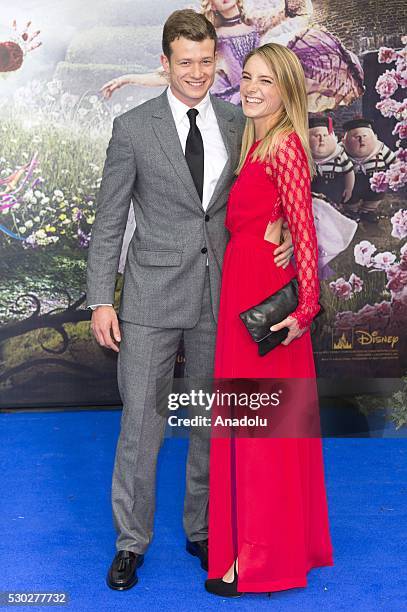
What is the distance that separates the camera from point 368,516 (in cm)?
323

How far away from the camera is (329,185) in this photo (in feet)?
14.9

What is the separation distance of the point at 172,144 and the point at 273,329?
0.65 meters

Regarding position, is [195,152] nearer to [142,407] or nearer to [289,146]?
[289,146]

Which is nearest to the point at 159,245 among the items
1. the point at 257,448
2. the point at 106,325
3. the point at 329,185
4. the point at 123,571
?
the point at 106,325

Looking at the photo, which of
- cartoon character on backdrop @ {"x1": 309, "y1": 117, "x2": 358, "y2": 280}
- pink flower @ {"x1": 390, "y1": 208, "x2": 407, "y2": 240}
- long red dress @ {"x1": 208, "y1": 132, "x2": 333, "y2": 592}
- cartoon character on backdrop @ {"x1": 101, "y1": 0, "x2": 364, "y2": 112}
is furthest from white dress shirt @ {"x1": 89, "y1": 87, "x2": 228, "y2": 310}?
pink flower @ {"x1": 390, "y1": 208, "x2": 407, "y2": 240}

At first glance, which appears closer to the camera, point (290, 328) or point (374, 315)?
point (290, 328)

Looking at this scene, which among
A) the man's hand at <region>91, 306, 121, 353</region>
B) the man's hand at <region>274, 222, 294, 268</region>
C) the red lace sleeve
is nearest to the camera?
the red lace sleeve

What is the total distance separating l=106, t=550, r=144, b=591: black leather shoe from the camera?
270cm

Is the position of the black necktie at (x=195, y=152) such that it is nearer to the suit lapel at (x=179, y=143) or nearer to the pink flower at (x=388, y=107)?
the suit lapel at (x=179, y=143)

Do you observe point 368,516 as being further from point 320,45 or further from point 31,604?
point 320,45

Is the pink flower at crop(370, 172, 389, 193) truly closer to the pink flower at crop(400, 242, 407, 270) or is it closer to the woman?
the pink flower at crop(400, 242, 407, 270)

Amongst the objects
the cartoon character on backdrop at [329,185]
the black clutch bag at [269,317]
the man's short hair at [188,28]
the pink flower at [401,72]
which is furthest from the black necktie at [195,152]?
the pink flower at [401,72]

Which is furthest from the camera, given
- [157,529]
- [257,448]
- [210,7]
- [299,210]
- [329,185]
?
[329,185]

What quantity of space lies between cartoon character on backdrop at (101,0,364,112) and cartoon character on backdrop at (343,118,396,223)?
0.53ft
